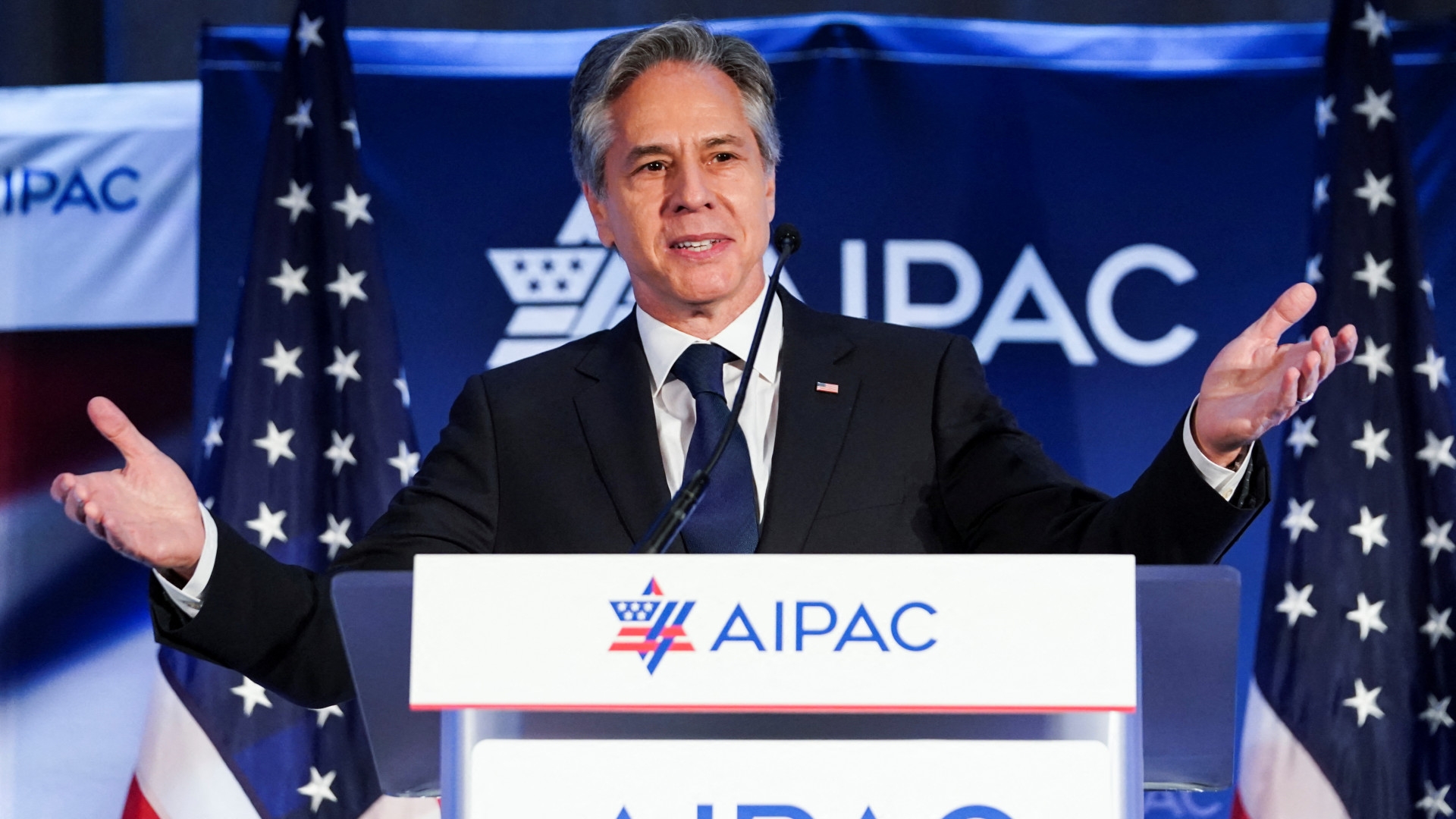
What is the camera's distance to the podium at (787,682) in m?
1.03

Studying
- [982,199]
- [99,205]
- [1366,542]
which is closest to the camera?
[1366,542]

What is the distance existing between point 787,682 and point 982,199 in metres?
2.64

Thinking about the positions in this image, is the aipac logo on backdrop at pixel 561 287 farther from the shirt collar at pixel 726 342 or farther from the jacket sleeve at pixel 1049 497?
the jacket sleeve at pixel 1049 497

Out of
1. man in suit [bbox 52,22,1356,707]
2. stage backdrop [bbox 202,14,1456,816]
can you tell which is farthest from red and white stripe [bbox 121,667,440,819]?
man in suit [bbox 52,22,1356,707]

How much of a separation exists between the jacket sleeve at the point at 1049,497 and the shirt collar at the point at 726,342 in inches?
9.0

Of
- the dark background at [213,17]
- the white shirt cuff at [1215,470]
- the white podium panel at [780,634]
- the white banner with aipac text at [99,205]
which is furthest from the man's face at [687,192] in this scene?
the white banner with aipac text at [99,205]

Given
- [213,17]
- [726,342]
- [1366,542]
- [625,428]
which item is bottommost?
[625,428]

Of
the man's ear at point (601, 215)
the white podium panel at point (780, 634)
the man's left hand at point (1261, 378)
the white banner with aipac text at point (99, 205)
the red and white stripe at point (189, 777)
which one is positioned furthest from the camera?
the white banner with aipac text at point (99, 205)

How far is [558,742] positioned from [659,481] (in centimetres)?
69

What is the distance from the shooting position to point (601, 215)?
2074 mm

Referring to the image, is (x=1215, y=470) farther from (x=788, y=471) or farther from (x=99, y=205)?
(x=99, y=205)

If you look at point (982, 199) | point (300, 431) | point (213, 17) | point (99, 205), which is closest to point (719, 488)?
point (300, 431)

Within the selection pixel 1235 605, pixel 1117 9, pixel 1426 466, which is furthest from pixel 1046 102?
pixel 1235 605

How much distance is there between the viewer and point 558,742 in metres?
1.07
